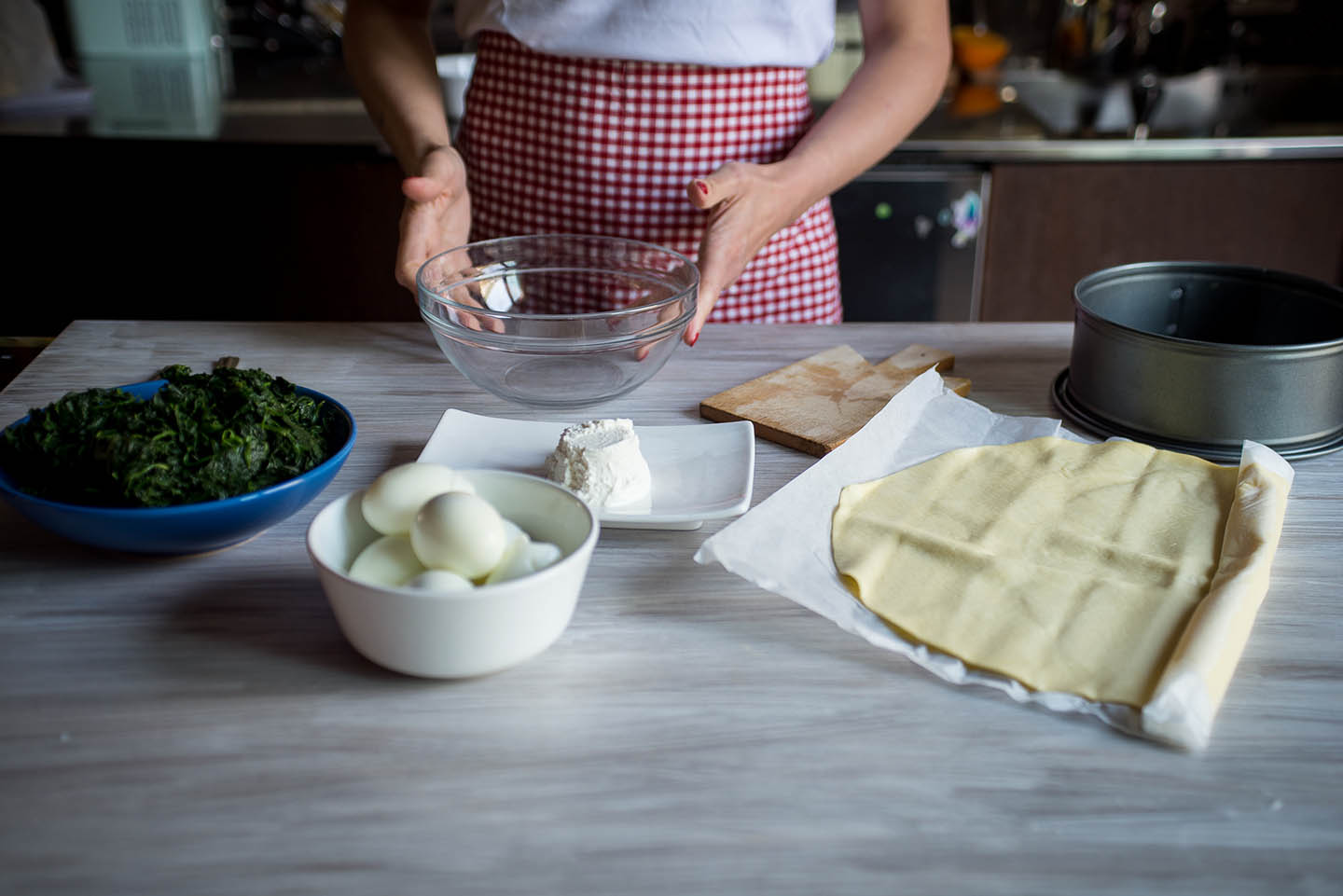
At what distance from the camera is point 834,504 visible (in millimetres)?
708

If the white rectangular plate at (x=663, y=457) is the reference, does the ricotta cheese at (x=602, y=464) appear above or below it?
above

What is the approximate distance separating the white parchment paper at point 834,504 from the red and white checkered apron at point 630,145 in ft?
1.61

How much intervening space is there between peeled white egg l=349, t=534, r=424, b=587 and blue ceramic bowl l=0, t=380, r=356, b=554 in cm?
10

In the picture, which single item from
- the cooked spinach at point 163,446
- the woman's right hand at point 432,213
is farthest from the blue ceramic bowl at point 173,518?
the woman's right hand at point 432,213

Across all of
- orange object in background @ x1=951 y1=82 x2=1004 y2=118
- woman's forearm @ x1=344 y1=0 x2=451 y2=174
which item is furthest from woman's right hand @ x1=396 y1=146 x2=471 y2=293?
orange object in background @ x1=951 y1=82 x2=1004 y2=118

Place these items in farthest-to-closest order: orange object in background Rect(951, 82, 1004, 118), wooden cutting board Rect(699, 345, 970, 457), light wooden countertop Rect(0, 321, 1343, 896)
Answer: orange object in background Rect(951, 82, 1004, 118) → wooden cutting board Rect(699, 345, 970, 457) → light wooden countertop Rect(0, 321, 1343, 896)

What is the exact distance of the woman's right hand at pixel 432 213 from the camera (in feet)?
3.20

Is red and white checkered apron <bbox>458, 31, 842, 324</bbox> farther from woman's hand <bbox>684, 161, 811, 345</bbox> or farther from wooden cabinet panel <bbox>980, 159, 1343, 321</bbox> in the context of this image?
wooden cabinet panel <bbox>980, 159, 1343, 321</bbox>

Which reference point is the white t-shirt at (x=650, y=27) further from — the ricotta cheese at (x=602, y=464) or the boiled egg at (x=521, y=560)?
the boiled egg at (x=521, y=560)

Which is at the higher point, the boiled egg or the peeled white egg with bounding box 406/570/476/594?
the peeled white egg with bounding box 406/570/476/594

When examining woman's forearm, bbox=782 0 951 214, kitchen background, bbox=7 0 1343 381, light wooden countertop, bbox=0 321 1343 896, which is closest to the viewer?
light wooden countertop, bbox=0 321 1343 896

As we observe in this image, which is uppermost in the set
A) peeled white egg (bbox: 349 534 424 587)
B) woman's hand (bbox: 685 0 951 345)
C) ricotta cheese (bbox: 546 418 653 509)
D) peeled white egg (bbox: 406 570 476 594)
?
woman's hand (bbox: 685 0 951 345)

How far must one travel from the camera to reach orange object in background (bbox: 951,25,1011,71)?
2.39 meters

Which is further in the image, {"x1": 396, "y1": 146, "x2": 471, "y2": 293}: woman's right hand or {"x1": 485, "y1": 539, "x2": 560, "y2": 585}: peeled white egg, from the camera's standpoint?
{"x1": 396, "y1": 146, "x2": 471, "y2": 293}: woman's right hand
